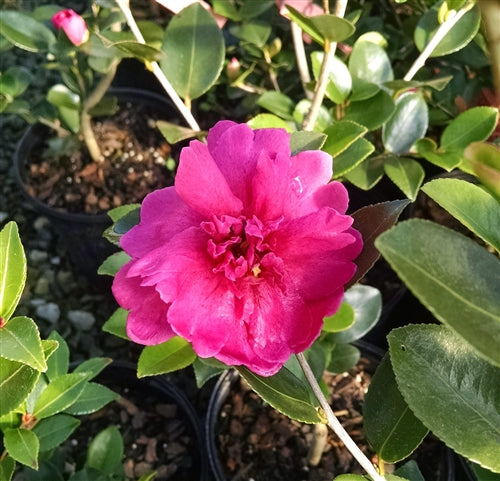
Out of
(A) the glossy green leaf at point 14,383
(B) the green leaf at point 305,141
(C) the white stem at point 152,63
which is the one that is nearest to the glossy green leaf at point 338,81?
(C) the white stem at point 152,63

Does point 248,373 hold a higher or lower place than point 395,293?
higher

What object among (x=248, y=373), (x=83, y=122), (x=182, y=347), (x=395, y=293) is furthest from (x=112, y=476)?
(x=83, y=122)

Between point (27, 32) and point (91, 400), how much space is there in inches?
34.0

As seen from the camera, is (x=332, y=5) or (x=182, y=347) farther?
(x=332, y=5)

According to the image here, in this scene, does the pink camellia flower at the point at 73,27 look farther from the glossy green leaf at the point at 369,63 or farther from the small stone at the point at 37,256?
the small stone at the point at 37,256

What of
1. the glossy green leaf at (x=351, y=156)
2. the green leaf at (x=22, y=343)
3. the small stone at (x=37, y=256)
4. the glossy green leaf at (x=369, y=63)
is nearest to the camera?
the green leaf at (x=22, y=343)

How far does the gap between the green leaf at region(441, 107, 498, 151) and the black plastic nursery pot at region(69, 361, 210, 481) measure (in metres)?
0.80

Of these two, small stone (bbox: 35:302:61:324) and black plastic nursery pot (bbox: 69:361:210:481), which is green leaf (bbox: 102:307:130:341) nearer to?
black plastic nursery pot (bbox: 69:361:210:481)

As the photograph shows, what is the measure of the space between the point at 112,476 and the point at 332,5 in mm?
1062

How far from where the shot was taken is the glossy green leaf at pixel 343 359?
1.14 meters

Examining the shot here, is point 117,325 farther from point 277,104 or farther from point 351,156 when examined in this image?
point 277,104

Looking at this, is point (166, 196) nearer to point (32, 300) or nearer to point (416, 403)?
point (416, 403)

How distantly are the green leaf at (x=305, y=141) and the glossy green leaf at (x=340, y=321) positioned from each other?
0.35 m

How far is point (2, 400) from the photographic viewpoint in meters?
0.74
